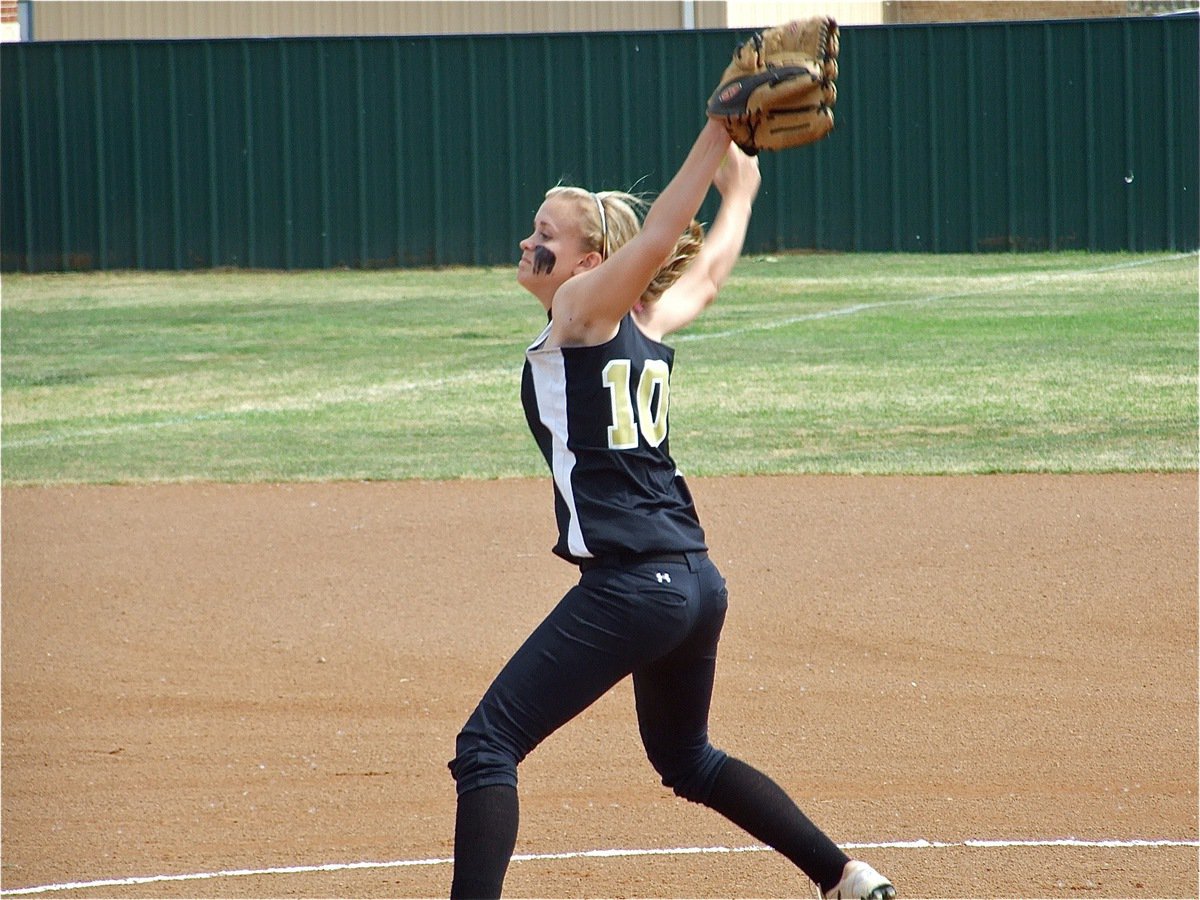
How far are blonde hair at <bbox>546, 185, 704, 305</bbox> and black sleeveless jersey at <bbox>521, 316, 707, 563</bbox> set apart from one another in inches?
8.4

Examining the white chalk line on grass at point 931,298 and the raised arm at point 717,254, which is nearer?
the raised arm at point 717,254

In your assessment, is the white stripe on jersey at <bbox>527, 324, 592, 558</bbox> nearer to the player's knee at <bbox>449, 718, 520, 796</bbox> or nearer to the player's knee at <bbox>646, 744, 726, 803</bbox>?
the player's knee at <bbox>449, 718, 520, 796</bbox>

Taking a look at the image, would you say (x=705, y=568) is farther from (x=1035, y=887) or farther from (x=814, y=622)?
(x=814, y=622)

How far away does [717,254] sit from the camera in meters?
3.96

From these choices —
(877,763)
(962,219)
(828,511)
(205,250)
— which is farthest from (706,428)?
(205,250)

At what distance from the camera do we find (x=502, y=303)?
66.7 feet

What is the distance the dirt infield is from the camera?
184 inches

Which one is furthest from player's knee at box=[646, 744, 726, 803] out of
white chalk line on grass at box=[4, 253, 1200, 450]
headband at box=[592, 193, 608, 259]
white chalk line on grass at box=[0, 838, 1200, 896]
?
white chalk line on grass at box=[4, 253, 1200, 450]

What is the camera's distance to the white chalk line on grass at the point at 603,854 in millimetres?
4539

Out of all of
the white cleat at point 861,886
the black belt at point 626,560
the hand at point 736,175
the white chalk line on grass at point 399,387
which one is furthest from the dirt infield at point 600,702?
the white chalk line on grass at point 399,387

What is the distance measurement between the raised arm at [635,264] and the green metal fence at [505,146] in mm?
20084

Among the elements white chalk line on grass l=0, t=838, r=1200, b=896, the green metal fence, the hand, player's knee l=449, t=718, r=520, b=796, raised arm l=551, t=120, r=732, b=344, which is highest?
the green metal fence

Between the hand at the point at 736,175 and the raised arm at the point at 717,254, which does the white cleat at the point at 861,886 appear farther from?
the hand at the point at 736,175

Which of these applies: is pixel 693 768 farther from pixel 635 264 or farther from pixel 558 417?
pixel 635 264
